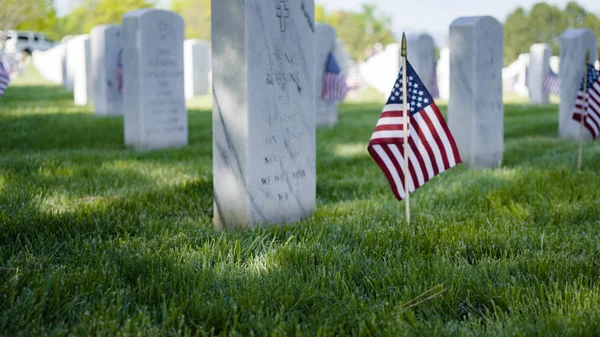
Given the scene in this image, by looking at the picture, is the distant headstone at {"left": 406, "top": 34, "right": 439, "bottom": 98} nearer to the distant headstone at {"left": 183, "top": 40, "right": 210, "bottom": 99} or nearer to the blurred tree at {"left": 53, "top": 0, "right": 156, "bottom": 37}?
the distant headstone at {"left": 183, "top": 40, "right": 210, "bottom": 99}

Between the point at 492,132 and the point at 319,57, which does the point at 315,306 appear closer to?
the point at 492,132

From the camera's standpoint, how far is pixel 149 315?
2863 mm

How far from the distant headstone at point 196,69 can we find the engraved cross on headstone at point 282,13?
60.1ft

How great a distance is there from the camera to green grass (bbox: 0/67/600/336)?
2.89m

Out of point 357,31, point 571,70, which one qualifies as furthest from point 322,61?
point 357,31

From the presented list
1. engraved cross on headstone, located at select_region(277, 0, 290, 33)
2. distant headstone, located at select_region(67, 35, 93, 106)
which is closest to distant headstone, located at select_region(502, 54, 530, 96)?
distant headstone, located at select_region(67, 35, 93, 106)

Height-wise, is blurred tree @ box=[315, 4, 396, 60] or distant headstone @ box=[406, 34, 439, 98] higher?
blurred tree @ box=[315, 4, 396, 60]

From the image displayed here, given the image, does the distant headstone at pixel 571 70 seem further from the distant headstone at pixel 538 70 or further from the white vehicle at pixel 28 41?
the white vehicle at pixel 28 41

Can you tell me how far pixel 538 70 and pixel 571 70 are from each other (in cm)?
909

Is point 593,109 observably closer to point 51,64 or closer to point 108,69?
point 108,69

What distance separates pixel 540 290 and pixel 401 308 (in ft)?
2.29

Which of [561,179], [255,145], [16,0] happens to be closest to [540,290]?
[255,145]

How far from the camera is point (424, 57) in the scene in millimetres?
15594

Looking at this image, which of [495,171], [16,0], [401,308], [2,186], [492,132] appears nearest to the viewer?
[401,308]
